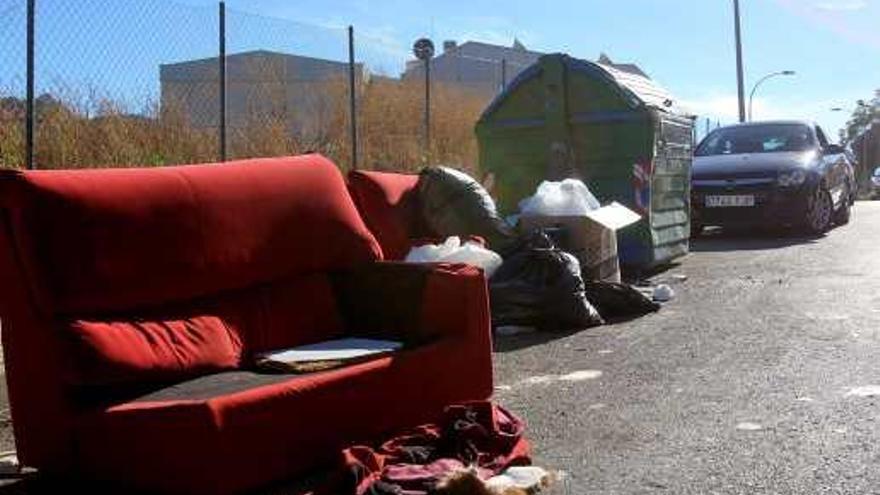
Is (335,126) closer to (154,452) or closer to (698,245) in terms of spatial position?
(698,245)

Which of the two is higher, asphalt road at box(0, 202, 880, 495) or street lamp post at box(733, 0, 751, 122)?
street lamp post at box(733, 0, 751, 122)

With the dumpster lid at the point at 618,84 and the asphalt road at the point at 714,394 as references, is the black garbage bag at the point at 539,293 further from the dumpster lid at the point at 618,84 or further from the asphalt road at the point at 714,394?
the dumpster lid at the point at 618,84

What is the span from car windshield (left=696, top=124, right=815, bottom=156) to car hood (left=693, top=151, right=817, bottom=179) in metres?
0.40

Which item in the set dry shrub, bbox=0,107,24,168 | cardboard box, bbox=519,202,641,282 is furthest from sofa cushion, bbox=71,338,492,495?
dry shrub, bbox=0,107,24,168

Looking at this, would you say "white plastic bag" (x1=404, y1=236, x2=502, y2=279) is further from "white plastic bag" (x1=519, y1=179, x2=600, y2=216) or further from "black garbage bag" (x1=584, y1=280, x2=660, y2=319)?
"white plastic bag" (x1=519, y1=179, x2=600, y2=216)

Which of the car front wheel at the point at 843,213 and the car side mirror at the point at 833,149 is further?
the car front wheel at the point at 843,213

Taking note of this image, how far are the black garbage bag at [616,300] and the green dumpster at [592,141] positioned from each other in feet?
6.45

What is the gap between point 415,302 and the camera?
483cm

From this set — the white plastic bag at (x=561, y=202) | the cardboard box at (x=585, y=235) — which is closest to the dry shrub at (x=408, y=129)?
the white plastic bag at (x=561, y=202)

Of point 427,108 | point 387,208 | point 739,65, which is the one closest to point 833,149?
point 427,108

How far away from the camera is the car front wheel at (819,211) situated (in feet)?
43.8

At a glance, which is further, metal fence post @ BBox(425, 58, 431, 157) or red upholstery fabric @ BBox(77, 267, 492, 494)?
metal fence post @ BBox(425, 58, 431, 157)

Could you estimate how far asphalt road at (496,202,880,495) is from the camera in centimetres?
398

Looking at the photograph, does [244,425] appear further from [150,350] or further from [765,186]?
[765,186]
